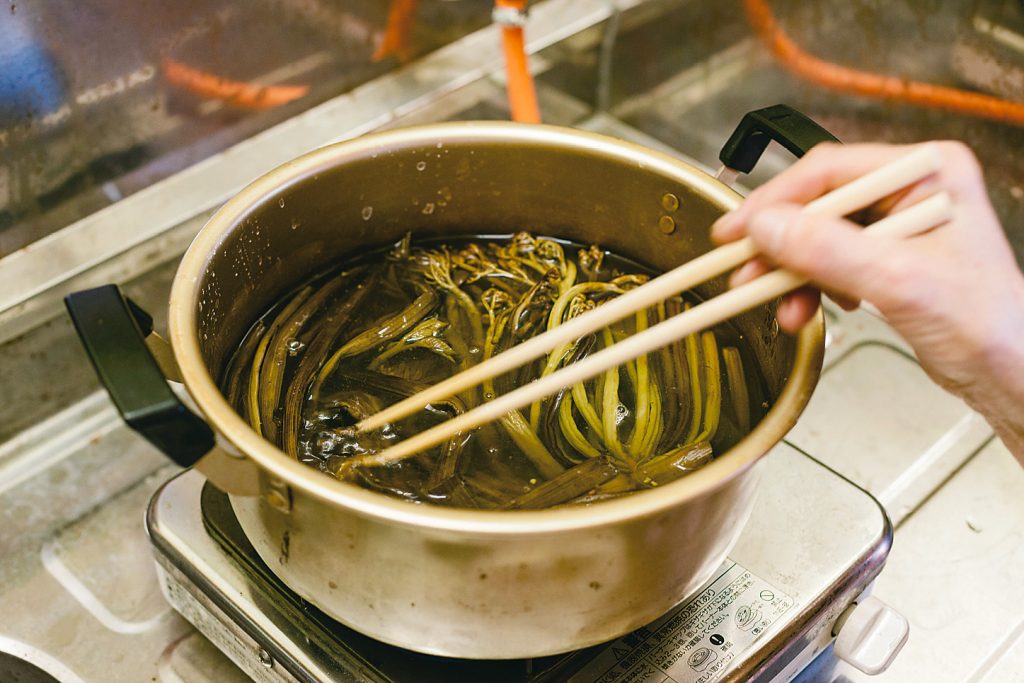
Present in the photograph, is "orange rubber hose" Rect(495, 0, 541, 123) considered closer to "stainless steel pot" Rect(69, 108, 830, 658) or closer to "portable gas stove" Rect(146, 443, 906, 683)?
"stainless steel pot" Rect(69, 108, 830, 658)

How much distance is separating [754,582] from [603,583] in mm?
385

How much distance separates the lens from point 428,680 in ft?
3.34

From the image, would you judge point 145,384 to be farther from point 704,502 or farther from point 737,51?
point 737,51

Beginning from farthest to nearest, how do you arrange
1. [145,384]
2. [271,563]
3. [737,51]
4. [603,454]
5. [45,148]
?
[737,51] → [45,148] → [603,454] → [271,563] → [145,384]

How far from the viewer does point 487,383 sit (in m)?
1.17

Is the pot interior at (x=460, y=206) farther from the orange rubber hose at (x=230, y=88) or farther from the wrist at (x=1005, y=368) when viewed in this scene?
the orange rubber hose at (x=230, y=88)

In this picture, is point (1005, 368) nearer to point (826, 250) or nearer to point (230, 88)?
point (826, 250)

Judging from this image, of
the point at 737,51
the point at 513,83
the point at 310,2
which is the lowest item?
the point at 737,51

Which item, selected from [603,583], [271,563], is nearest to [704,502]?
[603,583]

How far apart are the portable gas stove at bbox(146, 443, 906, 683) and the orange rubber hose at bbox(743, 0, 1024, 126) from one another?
0.91 meters

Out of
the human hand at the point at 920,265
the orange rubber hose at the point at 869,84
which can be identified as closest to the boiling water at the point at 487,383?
the human hand at the point at 920,265

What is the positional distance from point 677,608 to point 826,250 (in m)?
0.50

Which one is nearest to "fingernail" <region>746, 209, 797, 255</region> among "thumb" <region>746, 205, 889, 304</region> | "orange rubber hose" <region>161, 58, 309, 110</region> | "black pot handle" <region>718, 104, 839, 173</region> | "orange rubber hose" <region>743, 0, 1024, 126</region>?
"thumb" <region>746, 205, 889, 304</region>

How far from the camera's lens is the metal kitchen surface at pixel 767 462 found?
1231mm
